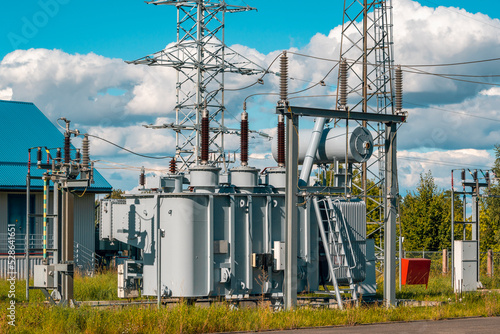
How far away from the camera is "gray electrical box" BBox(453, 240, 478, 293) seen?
2509 cm

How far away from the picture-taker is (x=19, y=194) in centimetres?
3297

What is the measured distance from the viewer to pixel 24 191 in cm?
3231

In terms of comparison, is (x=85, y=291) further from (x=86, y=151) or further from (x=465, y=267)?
(x=465, y=267)

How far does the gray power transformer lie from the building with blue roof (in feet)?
36.8

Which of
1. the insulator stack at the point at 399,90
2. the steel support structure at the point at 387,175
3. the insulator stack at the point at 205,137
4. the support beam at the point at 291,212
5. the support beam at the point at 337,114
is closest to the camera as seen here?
the support beam at the point at 291,212

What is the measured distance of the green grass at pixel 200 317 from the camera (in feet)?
52.5

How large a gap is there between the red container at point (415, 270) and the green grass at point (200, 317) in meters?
3.43

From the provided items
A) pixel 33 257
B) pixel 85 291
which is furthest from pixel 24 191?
pixel 85 291

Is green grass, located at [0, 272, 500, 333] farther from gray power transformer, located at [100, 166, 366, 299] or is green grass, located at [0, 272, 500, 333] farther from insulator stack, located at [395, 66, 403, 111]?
insulator stack, located at [395, 66, 403, 111]

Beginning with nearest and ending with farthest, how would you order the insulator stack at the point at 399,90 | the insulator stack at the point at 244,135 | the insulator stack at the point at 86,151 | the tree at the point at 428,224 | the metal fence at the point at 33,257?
the insulator stack at the point at 86,151 → the insulator stack at the point at 244,135 → the insulator stack at the point at 399,90 → the metal fence at the point at 33,257 → the tree at the point at 428,224

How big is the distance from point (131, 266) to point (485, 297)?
10.0 metres

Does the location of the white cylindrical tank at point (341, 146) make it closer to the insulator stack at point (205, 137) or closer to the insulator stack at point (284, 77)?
the insulator stack at point (284, 77)

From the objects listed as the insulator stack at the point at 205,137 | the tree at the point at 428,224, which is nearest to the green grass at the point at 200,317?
the insulator stack at the point at 205,137

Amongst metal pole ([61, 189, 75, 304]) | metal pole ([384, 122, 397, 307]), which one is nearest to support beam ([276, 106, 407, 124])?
metal pole ([384, 122, 397, 307])
